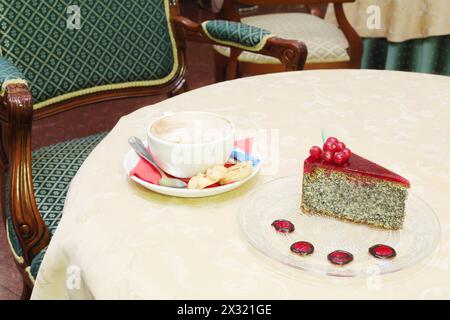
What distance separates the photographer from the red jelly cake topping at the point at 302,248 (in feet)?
2.20

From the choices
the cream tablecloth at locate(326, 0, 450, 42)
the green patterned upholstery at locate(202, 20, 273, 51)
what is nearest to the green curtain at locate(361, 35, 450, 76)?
the cream tablecloth at locate(326, 0, 450, 42)

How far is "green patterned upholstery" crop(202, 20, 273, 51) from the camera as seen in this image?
157 cm

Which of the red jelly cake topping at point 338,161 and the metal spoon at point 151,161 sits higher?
the red jelly cake topping at point 338,161

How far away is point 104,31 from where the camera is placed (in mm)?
1640

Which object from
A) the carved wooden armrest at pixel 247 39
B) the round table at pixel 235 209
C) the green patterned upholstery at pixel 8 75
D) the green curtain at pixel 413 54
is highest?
the carved wooden armrest at pixel 247 39

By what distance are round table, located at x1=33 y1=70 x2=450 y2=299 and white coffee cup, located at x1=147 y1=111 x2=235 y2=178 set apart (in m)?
0.05

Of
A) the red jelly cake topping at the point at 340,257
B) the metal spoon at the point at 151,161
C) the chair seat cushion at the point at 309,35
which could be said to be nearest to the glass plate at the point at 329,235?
the red jelly cake topping at the point at 340,257

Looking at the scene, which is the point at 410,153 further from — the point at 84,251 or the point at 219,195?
the point at 84,251

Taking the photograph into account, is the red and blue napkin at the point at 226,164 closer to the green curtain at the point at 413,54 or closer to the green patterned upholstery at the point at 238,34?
the green patterned upholstery at the point at 238,34

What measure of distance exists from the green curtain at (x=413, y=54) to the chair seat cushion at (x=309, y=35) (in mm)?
286

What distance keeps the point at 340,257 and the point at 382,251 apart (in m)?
0.05

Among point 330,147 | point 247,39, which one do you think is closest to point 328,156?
point 330,147

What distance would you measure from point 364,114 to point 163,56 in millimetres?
840
